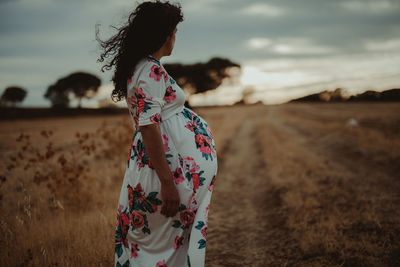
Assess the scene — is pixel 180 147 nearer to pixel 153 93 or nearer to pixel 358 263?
pixel 153 93

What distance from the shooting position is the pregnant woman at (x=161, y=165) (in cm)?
160

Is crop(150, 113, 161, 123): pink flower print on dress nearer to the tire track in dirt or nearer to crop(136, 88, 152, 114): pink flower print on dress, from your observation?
crop(136, 88, 152, 114): pink flower print on dress

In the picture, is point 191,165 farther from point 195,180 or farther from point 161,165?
point 161,165

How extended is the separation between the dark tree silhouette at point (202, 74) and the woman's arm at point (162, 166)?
33489 millimetres

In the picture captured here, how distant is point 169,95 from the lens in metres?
1.65

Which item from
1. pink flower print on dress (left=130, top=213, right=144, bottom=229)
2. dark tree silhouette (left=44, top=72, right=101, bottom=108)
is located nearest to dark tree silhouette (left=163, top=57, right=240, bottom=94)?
dark tree silhouette (left=44, top=72, right=101, bottom=108)

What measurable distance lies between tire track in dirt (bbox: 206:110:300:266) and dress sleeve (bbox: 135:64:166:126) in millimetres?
2152

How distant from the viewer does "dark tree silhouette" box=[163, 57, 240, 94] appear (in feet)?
121

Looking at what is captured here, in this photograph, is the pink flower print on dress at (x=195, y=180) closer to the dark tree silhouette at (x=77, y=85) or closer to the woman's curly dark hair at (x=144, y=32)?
the woman's curly dark hair at (x=144, y=32)

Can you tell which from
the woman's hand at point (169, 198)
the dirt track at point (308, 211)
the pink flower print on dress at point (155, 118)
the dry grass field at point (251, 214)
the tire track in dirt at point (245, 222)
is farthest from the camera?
the tire track in dirt at point (245, 222)

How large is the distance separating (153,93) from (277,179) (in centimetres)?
468

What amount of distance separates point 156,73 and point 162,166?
1.95 ft

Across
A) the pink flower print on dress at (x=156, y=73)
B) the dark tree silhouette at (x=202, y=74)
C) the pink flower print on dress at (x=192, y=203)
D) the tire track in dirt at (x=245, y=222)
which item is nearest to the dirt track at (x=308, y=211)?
the tire track in dirt at (x=245, y=222)

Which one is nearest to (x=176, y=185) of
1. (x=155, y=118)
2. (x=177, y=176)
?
(x=177, y=176)
